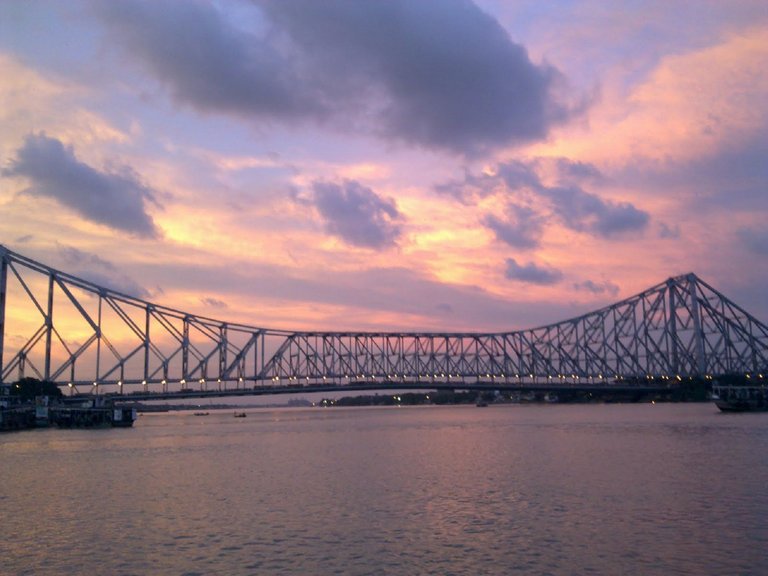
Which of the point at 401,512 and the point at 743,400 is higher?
the point at 743,400

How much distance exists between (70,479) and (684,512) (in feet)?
84.8

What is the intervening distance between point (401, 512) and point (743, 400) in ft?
279

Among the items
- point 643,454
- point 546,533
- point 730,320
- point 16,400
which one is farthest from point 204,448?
point 730,320

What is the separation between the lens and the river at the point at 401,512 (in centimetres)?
1783

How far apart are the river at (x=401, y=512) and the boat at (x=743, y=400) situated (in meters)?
54.3

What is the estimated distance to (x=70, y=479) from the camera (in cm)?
3494

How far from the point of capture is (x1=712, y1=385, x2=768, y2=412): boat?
307 ft

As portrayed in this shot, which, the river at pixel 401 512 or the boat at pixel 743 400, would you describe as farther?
the boat at pixel 743 400

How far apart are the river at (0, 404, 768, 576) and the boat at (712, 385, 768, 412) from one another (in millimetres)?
54272

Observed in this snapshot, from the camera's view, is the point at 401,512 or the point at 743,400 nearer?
the point at 401,512

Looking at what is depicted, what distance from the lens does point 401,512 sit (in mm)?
23875

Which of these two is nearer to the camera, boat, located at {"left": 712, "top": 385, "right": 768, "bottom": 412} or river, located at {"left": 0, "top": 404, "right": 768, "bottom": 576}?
river, located at {"left": 0, "top": 404, "right": 768, "bottom": 576}

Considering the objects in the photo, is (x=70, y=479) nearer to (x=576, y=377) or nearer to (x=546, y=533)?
(x=546, y=533)

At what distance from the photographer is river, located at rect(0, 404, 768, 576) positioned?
1783cm
